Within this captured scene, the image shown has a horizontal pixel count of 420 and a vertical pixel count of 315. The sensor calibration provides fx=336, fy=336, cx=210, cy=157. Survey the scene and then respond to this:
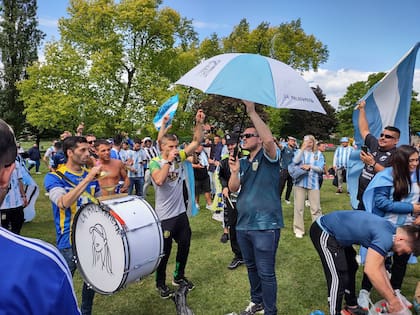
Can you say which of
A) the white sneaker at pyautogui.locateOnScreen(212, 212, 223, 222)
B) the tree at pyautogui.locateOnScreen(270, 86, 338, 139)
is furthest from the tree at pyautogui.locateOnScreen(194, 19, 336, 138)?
the white sneaker at pyautogui.locateOnScreen(212, 212, 223, 222)

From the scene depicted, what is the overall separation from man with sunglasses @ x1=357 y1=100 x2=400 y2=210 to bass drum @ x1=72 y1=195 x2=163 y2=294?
3.07m

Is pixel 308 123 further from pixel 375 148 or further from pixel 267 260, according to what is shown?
pixel 267 260

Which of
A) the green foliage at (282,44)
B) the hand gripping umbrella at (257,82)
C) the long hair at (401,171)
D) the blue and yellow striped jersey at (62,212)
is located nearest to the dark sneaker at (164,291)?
the blue and yellow striped jersey at (62,212)

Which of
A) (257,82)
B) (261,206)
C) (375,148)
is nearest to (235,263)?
(261,206)

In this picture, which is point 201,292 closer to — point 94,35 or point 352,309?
point 352,309

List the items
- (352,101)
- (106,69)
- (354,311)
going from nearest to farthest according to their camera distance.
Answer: (354,311), (106,69), (352,101)

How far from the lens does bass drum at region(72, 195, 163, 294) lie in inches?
→ 123

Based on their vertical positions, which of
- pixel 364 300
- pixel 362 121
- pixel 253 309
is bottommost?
pixel 253 309

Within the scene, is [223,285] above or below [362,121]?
below

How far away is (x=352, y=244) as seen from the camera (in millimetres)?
3467

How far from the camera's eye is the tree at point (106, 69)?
945 inches

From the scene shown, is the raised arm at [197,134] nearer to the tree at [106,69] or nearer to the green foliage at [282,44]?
the tree at [106,69]

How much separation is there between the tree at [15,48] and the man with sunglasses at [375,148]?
36.6 m

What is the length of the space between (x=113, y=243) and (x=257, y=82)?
2.03 meters
